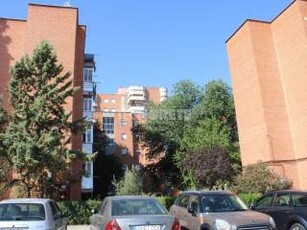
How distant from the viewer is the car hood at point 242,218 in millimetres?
10266

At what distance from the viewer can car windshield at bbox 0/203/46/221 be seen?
1056 centimetres

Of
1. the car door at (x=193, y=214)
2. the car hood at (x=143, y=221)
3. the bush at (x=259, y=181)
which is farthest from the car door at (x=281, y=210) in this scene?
the bush at (x=259, y=181)

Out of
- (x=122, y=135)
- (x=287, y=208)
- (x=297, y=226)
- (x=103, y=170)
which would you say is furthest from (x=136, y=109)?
(x=297, y=226)

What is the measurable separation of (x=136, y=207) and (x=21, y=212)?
3.11m

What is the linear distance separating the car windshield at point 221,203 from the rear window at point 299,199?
2.11 m

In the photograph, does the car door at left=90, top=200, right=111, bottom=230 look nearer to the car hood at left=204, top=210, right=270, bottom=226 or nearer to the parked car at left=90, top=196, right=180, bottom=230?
the parked car at left=90, top=196, right=180, bottom=230

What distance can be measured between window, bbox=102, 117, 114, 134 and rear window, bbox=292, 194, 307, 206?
59150mm

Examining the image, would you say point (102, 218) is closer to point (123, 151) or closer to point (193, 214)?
Answer: point (193, 214)

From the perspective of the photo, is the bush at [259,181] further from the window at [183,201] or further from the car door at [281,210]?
the window at [183,201]

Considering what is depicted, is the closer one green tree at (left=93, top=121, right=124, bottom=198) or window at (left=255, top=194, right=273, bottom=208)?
window at (left=255, top=194, right=273, bottom=208)

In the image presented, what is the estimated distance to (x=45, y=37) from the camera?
32.2 metres

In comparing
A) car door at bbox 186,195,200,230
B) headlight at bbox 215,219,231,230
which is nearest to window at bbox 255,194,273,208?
car door at bbox 186,195,200,230

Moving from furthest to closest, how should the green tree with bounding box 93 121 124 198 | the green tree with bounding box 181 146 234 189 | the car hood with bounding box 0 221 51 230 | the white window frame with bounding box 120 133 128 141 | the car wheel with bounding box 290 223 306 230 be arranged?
1. the white window frame with bounding box 120 133 128 141
2. the green tree with bounding box 93 121 124 198
3. the green tree with bounding box 181 146 234 189
4. the car wheel with bounding box 290 223 306 230
5. the car hood with bounding box 0 221 51 230

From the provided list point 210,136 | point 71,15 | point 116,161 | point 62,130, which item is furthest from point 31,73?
point 116,161
